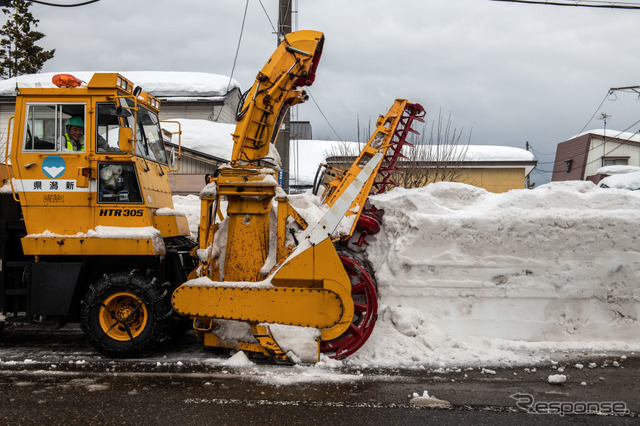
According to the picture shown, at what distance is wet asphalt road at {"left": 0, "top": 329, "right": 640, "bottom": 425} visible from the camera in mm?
4270

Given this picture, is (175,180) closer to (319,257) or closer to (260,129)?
(260,129)

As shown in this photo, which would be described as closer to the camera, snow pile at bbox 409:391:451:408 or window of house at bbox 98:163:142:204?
snow pile at bbox 409:391:451:408

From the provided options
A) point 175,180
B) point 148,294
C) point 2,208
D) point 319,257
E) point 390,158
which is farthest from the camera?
point 175,180

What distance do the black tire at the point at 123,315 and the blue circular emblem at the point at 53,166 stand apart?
1392 millimetres

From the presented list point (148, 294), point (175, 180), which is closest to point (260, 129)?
point (148, 294)

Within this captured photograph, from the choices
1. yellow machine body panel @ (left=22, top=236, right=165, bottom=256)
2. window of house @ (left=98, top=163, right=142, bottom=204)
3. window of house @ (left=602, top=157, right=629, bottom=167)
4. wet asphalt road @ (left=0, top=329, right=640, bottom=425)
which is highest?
window of house @ (left=602, top=157, right=629, bottom=167)

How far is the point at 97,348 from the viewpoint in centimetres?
601

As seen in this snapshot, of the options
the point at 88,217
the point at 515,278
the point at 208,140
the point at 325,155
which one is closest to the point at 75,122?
the point at 88,217

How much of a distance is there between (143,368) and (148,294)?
83 centimetres

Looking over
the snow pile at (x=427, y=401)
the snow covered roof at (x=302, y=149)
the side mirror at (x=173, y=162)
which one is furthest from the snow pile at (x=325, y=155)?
the snow pile at (x=427, y=401)

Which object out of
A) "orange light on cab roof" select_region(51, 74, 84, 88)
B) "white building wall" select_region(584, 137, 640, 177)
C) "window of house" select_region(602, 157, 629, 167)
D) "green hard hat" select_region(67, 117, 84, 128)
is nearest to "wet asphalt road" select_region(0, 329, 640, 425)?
"green hard hat" select_region(67, 117, 84, 128)

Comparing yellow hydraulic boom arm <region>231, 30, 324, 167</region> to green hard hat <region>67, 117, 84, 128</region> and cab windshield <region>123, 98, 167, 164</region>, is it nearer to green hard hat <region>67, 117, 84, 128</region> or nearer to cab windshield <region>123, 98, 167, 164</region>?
cab windshield <region>123, 98, 167, 164</region>

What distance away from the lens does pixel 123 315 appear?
608 cm

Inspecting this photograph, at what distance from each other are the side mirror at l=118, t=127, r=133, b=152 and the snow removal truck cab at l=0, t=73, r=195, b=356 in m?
0.01
